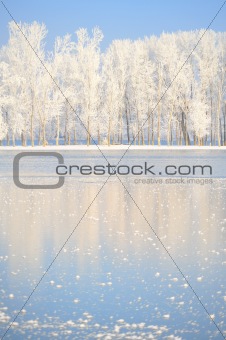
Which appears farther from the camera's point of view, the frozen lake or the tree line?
the tree line

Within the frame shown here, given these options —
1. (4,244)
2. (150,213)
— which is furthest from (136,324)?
(150,213)

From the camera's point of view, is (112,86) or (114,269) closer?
(114,269)

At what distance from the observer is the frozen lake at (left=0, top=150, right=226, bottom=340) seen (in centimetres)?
459

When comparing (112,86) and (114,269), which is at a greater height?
(112,86)

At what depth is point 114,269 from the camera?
6258 millimetres

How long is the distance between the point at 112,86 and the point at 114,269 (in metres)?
44.4

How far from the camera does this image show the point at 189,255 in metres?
6.96

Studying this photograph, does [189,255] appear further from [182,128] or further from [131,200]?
[182,128]

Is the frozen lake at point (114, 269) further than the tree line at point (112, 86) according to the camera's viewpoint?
No

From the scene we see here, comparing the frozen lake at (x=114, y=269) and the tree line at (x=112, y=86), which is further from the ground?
the tree line at (x=112, y=86)

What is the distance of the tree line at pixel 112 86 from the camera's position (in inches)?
1916

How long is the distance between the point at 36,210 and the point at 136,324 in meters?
6.55

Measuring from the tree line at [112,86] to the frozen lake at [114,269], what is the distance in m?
37.2

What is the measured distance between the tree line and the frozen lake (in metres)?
37.2
